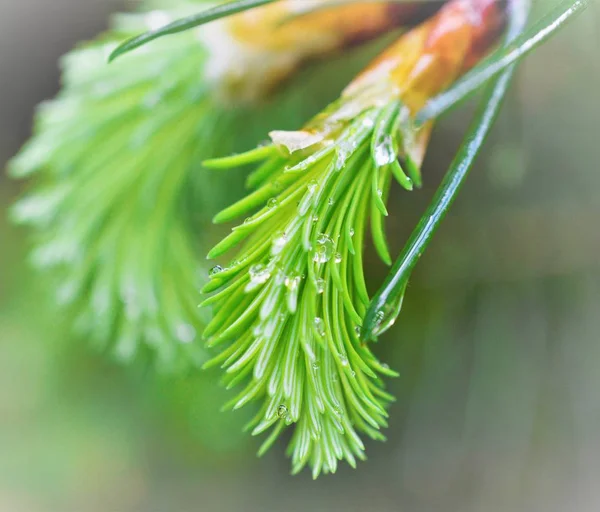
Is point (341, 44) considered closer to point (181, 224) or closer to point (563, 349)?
point (181, 224)

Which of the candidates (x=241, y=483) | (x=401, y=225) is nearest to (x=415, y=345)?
(x=401, y=225)

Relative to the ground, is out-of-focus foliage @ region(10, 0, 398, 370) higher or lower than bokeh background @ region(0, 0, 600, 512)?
higher

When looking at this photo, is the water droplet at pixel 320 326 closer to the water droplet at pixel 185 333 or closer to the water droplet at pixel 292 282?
the water droplet at pixel 292 282

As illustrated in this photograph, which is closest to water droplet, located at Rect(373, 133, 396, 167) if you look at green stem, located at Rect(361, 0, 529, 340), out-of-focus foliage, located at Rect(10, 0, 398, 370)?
green stem, located at Rect(361, 0, 529, 340)

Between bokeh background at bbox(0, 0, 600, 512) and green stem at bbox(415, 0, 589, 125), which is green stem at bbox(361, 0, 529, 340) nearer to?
green stem at bbox(415, 0, 589, 125)

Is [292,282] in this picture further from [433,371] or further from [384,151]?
[433,371]

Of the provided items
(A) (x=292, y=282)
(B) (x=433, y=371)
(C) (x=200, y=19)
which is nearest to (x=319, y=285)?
(A) (x=292, y=282)

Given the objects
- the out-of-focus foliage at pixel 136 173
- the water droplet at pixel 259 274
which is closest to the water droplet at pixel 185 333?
the out-of-focus foliage at pixel 136 173
